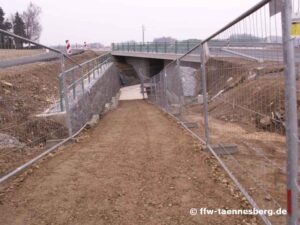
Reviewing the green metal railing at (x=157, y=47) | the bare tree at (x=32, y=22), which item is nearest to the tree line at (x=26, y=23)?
the bare tree at (x=32, y=22)

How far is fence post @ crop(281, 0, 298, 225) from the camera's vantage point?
2887mm

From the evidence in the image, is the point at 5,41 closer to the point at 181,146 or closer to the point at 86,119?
the point at 181,146

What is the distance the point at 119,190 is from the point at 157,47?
34.7 meters

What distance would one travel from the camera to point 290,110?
9.78 ft

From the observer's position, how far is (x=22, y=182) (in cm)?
535

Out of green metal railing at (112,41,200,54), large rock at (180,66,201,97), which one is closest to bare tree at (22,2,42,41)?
green metal railing at (112,41,200,54)

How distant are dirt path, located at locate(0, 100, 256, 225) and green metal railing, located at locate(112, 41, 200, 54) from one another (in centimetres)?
1811

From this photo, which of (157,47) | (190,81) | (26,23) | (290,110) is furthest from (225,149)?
(26,23)

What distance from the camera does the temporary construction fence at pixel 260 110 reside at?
3.00m

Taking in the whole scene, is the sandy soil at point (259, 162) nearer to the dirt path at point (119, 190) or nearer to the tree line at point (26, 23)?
the dirt path at point (119, 190)

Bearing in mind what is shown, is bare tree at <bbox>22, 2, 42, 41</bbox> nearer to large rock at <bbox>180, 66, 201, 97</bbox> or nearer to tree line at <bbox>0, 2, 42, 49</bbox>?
tree line at <bbox>0, 2, 42, 49</bbox>

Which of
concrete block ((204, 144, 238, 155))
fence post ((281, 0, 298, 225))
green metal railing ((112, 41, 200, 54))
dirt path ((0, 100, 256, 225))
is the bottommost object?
dirt path ((0, 100, 256, 225))

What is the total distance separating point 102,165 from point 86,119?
5.59m

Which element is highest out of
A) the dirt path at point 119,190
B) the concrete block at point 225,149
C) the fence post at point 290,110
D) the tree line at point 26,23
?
the tree line at point 26,23
